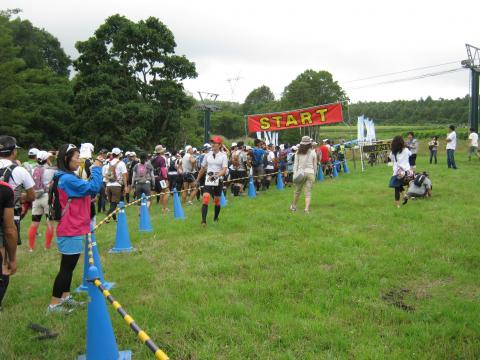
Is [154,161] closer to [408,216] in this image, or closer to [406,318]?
[408,216]

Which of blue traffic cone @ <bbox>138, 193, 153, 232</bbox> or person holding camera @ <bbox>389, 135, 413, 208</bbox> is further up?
person holding camera @ <bbox>389, 135, 413, 208</bbox>

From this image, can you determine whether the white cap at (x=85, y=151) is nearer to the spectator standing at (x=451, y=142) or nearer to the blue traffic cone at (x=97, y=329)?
the blue traffic cone at (x=97, y=329)

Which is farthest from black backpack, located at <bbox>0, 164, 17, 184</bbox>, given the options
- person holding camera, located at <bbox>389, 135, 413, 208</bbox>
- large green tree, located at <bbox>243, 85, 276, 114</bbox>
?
large green tree, located at <bbox>243, 85, 276, 114</bbox>

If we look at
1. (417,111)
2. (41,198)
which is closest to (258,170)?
(41,198)

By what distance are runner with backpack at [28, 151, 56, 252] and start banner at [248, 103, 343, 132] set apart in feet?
40.5

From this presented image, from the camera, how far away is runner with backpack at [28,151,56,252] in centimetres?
866

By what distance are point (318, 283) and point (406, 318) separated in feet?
4.23

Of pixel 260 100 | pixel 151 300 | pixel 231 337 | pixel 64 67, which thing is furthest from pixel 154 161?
pixel 260 100

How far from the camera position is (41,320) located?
16.0 feet

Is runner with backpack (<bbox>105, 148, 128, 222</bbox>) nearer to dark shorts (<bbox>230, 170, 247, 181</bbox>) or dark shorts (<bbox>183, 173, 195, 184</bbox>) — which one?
dark shorts (<bbox>183, 173, 195, 184</bbox>)

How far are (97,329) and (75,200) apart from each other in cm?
198

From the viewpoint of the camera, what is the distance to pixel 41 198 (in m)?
8.80

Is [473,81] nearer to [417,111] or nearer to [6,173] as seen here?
[6,173]

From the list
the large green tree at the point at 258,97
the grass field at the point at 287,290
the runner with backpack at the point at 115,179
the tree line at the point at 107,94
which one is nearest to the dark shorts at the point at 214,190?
the grass field at the point at 287,290
